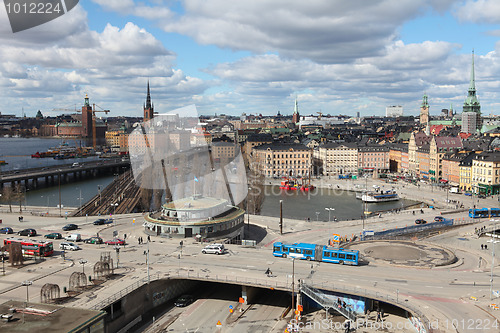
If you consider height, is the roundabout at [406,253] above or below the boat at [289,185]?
above

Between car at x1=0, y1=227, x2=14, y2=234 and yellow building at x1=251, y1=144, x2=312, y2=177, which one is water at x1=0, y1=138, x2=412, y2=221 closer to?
yellow building at x1=251, y1=144, x2=312, y2=177

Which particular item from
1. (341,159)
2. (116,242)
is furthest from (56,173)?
(116,242)

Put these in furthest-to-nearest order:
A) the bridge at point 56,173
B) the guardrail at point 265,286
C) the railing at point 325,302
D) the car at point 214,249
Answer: the bridge at point 56,173
the car at point 214,249
the railing at point 325,302
the guardrail at point 265,286

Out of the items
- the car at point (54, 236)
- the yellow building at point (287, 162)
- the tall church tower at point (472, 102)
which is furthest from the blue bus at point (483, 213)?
the tall church tower at point (472, 102)

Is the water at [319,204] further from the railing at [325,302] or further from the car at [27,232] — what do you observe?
the car at [27,232]

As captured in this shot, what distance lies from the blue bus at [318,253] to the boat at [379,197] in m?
48.1

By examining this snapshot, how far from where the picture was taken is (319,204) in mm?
78062

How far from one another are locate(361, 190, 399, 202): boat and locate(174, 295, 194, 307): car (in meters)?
54.8

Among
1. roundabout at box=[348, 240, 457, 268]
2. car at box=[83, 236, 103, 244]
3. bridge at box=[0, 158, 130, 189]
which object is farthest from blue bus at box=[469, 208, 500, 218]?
bridge at box=[0, 158, 130, 189]

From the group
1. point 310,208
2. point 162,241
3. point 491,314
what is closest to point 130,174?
point 310,208

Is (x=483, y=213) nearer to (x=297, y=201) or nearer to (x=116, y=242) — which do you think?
(x=297, y=201)

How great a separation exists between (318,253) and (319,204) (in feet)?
144

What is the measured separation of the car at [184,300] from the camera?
31.0 m

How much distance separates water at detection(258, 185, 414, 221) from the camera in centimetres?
6819
